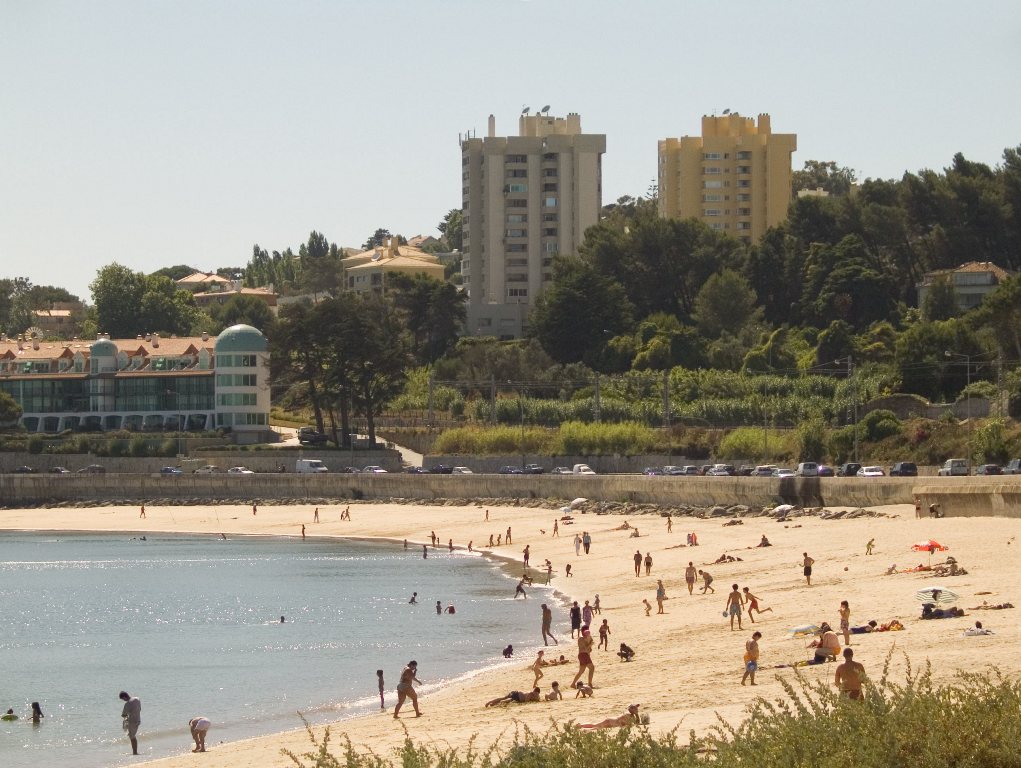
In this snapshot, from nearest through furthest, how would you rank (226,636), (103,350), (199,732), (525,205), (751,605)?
(199,732), (751,605), (226,636), (103,350), (525,205)

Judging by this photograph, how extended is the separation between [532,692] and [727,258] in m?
86.5

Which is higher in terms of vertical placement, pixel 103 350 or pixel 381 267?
pixel 381 267

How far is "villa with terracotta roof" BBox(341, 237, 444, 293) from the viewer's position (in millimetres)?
139000

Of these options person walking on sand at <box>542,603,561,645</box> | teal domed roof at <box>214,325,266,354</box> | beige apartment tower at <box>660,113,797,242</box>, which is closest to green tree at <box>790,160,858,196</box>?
beige apartment tower at <box>660,113,797,242</box>

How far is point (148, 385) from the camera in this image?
98.2m

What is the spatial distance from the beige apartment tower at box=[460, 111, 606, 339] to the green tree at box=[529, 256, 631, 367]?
23.2 m

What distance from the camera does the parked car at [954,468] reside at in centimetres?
5847

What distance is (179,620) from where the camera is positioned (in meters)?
43.0

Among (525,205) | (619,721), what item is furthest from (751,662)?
(525,205)

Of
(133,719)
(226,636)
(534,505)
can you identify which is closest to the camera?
(133,719)

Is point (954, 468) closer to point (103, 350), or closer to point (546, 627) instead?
point (546, 627)

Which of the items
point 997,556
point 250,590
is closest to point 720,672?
point 997,556

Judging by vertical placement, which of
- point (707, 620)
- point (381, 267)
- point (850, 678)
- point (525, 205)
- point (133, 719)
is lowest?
point (133, 719)

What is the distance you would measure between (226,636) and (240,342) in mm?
57155
